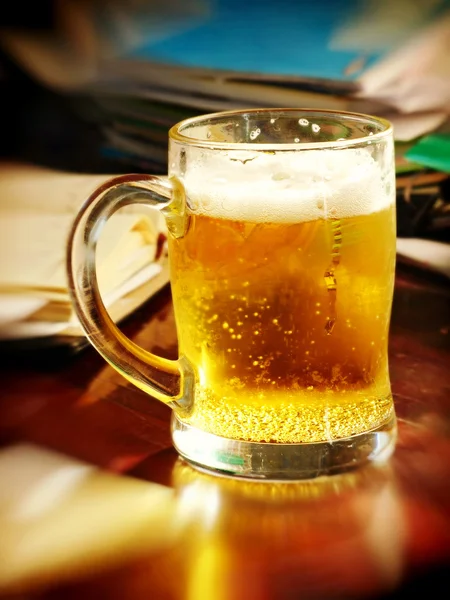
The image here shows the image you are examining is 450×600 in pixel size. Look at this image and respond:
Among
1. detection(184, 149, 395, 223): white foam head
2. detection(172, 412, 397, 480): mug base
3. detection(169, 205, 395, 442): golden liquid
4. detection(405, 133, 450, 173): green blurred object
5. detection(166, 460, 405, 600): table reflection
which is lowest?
detection(166, 460, 405, 600): table reflection

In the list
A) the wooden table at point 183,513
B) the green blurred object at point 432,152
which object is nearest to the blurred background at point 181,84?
the green blurred object at point 432,152

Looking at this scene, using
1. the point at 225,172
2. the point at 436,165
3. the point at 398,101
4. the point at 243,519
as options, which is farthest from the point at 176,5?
the point at 243,519

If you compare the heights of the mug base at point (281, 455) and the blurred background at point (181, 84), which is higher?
the blurred background at point (181, 84)

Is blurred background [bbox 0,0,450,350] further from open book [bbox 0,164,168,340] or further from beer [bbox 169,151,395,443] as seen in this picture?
beer [bbox 169,151,395,443]

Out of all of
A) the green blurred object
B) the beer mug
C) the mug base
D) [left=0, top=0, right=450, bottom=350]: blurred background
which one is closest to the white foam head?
the beer mug

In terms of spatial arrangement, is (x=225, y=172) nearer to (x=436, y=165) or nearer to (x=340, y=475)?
(x=340, y=475)

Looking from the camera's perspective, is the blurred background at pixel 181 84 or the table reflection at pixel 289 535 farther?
the blurred background at pixel 181 84

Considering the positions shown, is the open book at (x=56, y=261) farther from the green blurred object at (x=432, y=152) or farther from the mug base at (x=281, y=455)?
the green blurred object at (x=432, y=152)
